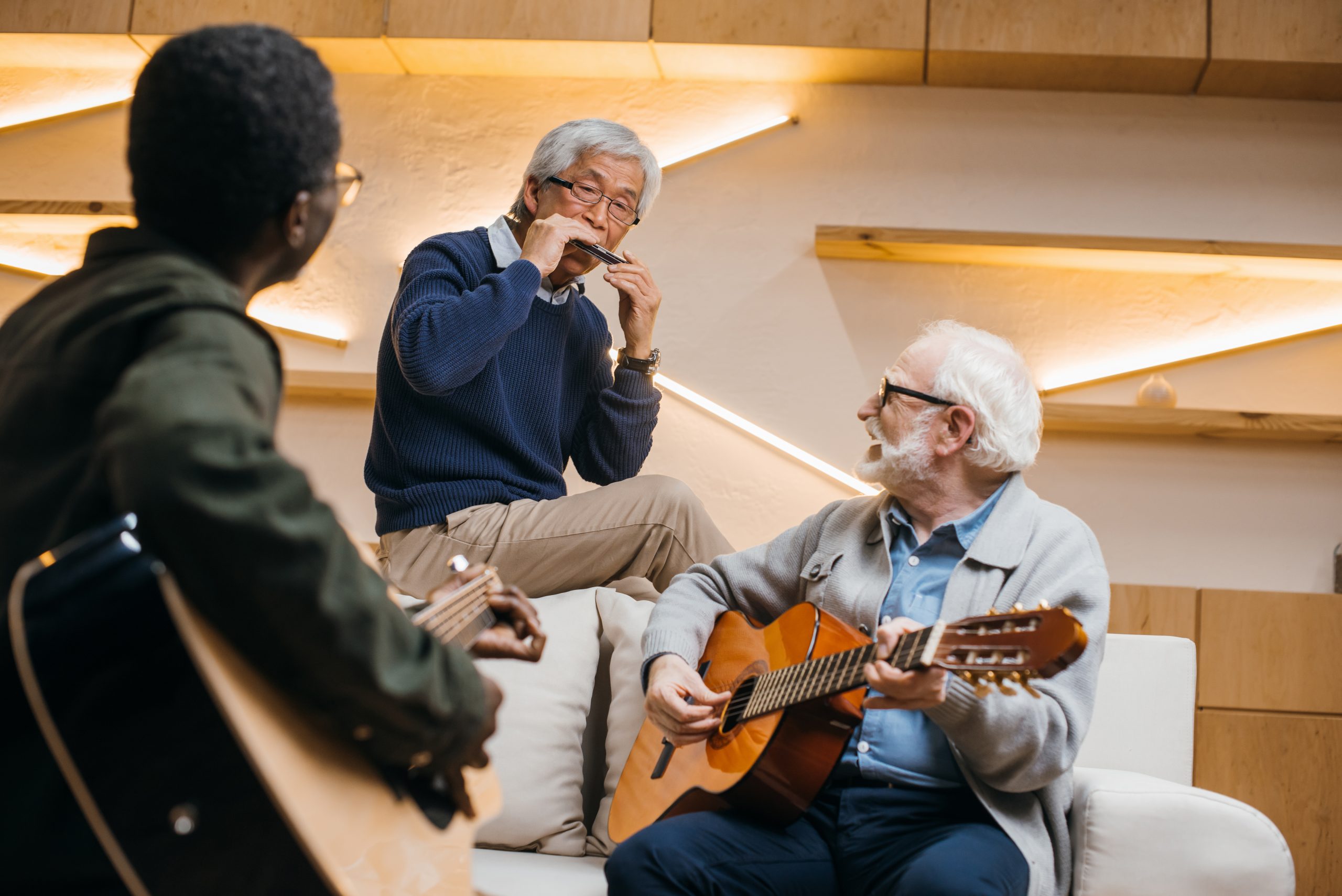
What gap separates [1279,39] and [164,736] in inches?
146

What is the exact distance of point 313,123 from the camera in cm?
96

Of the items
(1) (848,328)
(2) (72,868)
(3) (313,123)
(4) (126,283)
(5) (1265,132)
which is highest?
(5) (1265,132)

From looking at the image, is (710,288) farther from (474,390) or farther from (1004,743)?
(1004,743)

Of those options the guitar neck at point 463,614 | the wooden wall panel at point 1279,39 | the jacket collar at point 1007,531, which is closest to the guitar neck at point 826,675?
the jacket collar at point 1007,531

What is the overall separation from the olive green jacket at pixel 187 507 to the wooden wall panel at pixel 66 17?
11.2ft

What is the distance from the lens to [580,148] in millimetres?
2490

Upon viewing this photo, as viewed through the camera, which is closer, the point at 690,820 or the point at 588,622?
the point at 690,820

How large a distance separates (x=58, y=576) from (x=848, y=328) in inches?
122

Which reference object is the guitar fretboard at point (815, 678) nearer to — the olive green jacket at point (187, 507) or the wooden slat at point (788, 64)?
the olive green jacket at point (187, 507)

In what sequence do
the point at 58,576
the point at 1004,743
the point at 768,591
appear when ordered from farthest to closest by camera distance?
the point at 768,591 → the point at 1004,743 → the point at 58,576

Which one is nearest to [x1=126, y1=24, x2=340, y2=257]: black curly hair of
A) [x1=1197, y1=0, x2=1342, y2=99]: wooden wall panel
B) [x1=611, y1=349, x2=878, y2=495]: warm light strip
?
[x1=611, y1=349, x2=878, y2=495]: warm light strip

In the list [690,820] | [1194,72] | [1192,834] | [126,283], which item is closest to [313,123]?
[126,283]

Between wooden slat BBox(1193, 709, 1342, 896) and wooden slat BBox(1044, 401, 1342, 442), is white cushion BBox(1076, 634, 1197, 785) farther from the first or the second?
wooden slat BBox(1044, 401, 1342, 442)

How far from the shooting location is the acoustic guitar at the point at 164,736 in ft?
2.52
